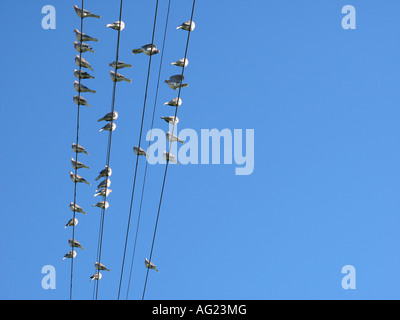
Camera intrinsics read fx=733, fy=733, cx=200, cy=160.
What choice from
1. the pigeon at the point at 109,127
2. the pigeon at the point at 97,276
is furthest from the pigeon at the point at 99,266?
the pigeon at the point at 109,127

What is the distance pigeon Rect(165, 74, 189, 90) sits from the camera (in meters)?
13.6

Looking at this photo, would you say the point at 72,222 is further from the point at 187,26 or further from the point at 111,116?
the point at 187,26

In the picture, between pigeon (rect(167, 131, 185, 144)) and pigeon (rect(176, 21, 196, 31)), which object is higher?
pigeon (rect(176, 21, 196, 31))

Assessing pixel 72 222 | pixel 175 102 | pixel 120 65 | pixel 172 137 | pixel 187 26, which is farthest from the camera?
pixel 72 222

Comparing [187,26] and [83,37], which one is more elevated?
[187,26]

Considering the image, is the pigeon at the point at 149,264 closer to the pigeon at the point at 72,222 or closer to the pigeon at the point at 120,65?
the pigeon at the point at 72,222

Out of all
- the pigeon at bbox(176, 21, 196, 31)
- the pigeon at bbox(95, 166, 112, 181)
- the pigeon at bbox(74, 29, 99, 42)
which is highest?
the pigeon at bbox(176, 21, 196, 31)

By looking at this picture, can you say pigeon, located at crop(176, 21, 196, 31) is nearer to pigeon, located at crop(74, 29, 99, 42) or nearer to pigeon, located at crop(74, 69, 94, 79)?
pigeon, located at crop(74, 29, 99, 42)

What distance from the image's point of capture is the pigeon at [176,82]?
13586 millimetres

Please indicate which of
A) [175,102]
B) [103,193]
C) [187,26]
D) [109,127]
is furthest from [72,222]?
[187,26]

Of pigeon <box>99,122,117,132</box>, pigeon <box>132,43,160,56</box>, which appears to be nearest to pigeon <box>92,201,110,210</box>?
pigeon <box>99,122,117,132</box>

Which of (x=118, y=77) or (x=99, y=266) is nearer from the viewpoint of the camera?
(x=118, y=77)

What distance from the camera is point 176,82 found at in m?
13.7

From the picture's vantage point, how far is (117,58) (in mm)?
12570
